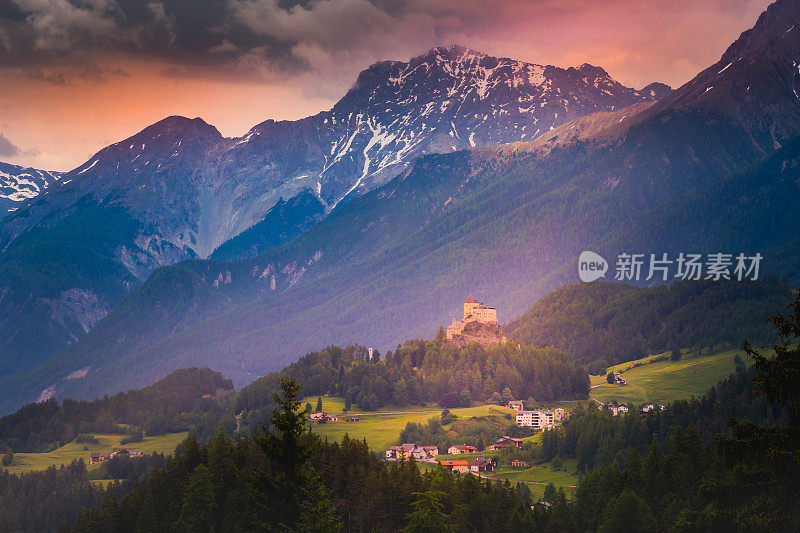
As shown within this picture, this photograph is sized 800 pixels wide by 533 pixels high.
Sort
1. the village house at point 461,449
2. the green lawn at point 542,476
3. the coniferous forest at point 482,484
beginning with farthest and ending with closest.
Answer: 1. the village house at point 461,449
2. the green lawn at point 542,476
3. the coniferous forest at point 482,484

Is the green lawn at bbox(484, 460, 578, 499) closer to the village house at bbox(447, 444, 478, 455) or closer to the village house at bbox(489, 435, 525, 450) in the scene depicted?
the village house at bbox(489, 435, 525, 450)

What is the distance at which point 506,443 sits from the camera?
7362 inches

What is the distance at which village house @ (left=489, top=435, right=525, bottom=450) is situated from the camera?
184 m

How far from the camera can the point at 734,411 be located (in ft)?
461

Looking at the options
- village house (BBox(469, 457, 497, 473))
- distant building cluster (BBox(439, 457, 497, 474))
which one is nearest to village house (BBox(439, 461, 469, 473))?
distant building cluster (BBox(439, 457, 497, 474))

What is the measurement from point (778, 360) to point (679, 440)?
243 feet

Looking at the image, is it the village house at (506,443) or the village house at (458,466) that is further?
the village house at (506,443)

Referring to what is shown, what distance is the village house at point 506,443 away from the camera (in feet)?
605

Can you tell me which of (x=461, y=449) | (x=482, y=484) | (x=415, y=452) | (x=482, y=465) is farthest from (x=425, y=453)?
(x=482, y=484)

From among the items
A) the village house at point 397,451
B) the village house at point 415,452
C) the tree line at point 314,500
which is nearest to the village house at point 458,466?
the village house at point 415,452

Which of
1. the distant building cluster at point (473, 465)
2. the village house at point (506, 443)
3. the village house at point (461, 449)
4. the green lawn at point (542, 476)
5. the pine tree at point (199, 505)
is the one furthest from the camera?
the village house at point (506, 443)

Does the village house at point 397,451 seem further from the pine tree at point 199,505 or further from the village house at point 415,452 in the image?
the pine tree at point 199,505

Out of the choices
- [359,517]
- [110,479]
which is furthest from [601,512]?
[110,479]

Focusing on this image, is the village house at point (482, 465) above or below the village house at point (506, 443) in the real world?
below
